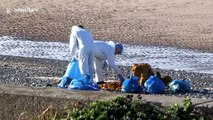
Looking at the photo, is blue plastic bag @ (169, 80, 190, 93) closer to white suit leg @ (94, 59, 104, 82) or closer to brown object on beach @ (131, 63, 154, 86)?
brown object on beach @ (131, 63, 154, 86)

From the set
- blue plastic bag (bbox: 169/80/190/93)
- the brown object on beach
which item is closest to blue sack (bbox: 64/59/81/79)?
the brown object on beach

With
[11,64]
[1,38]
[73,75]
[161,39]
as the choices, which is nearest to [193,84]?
[73,75]

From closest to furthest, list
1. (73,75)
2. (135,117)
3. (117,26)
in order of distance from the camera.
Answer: (135,117) → (73,75) → (117,26)

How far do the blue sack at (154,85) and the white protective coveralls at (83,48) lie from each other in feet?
3.16

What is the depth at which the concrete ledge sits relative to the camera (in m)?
6.05

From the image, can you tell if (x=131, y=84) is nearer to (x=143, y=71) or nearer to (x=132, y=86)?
(x=132, y=86)

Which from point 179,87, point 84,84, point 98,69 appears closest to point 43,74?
point 98,69

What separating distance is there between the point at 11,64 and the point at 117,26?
1005 cm

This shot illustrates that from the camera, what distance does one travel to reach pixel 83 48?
468 inches

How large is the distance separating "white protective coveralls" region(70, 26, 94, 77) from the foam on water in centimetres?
636

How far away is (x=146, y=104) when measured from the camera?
5711 mm

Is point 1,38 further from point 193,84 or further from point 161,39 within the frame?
point 193,84

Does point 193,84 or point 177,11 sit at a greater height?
point 177,11

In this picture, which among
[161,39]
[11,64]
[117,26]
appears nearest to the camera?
[11,64]
